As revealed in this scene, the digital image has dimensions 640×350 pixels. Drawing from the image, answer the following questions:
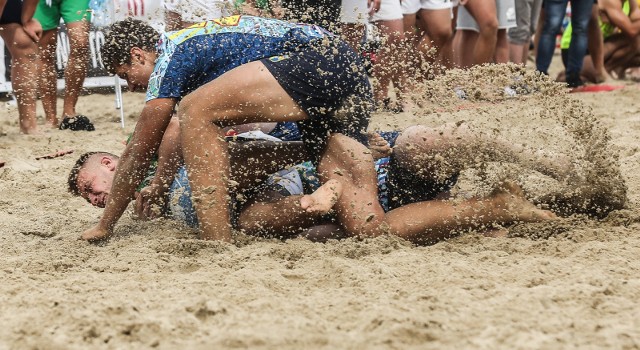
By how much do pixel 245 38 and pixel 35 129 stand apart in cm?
365

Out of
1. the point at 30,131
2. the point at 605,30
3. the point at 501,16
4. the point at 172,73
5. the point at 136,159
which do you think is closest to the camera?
the point at 172,73

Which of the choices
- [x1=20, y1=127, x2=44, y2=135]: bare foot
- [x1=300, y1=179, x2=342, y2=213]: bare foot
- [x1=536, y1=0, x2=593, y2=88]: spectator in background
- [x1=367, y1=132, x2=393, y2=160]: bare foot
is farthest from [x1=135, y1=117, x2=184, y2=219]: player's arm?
[x1=536, y1=0, x2=593, y2=88]: spectator in background

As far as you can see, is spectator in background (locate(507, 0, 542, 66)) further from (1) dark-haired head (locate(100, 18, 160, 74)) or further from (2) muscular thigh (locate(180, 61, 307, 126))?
(2) muscular thigh (locate(180, 61, 307, 126))

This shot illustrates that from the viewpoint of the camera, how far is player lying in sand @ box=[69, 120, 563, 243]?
3.62 metres

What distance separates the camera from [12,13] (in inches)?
258

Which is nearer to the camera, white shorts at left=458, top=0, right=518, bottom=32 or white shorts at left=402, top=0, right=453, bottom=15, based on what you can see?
white shorts at left=402, top=0, right=453, bottom=15

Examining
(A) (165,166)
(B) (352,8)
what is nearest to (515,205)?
(A) (165,166)

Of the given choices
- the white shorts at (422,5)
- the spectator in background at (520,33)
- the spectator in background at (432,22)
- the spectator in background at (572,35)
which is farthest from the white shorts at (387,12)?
the spectator in background at (572,35)

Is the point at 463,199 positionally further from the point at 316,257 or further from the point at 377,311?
the point at 377,311

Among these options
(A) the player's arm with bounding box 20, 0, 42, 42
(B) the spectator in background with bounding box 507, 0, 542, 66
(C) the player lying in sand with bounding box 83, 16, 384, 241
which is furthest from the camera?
(B) the spectator in background with bounding box 507, 0, 542, 66

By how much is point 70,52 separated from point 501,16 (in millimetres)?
3752

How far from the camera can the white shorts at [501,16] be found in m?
7.50

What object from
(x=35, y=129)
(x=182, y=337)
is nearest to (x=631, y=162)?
(x=182, y=337)

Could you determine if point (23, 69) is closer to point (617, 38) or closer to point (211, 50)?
point (211, 50)
